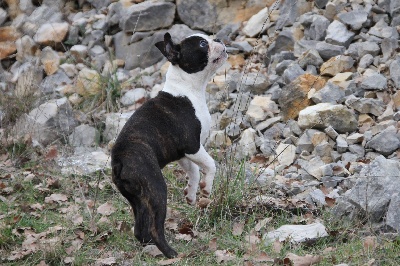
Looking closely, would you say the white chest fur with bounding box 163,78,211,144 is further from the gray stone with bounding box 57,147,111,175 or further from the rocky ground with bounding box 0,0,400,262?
the gray stone with bounding box 57,147,111,175

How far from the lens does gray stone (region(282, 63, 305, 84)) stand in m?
9.59

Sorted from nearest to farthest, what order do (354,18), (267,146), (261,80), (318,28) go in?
(267,146) < (261,80) < (354,18) < (318,28)

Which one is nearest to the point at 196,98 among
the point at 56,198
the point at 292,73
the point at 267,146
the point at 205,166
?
the point at 205,166

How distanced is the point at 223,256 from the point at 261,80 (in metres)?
4.46

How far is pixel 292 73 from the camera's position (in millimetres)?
9609

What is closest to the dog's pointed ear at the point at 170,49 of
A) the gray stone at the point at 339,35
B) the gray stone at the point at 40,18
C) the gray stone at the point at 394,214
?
the gray stone at the point at 394,214

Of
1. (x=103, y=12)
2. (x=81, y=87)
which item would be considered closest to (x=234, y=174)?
(x=81, y=87)

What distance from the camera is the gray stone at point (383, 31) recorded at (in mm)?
9797

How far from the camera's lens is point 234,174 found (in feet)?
23.4

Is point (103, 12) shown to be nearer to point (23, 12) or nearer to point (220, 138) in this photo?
point (23, 12)

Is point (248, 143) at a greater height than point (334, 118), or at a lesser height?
lesser

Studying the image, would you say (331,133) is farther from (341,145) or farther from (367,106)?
(367,106)

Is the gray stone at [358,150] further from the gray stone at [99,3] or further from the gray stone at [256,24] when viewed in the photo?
the gray stone at [99,3]

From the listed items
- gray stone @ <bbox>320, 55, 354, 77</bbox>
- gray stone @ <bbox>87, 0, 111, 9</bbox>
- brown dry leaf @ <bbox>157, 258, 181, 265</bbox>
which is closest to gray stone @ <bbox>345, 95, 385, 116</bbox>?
gray stone @ <bbox>320, 55, 354, 77</bbox>
